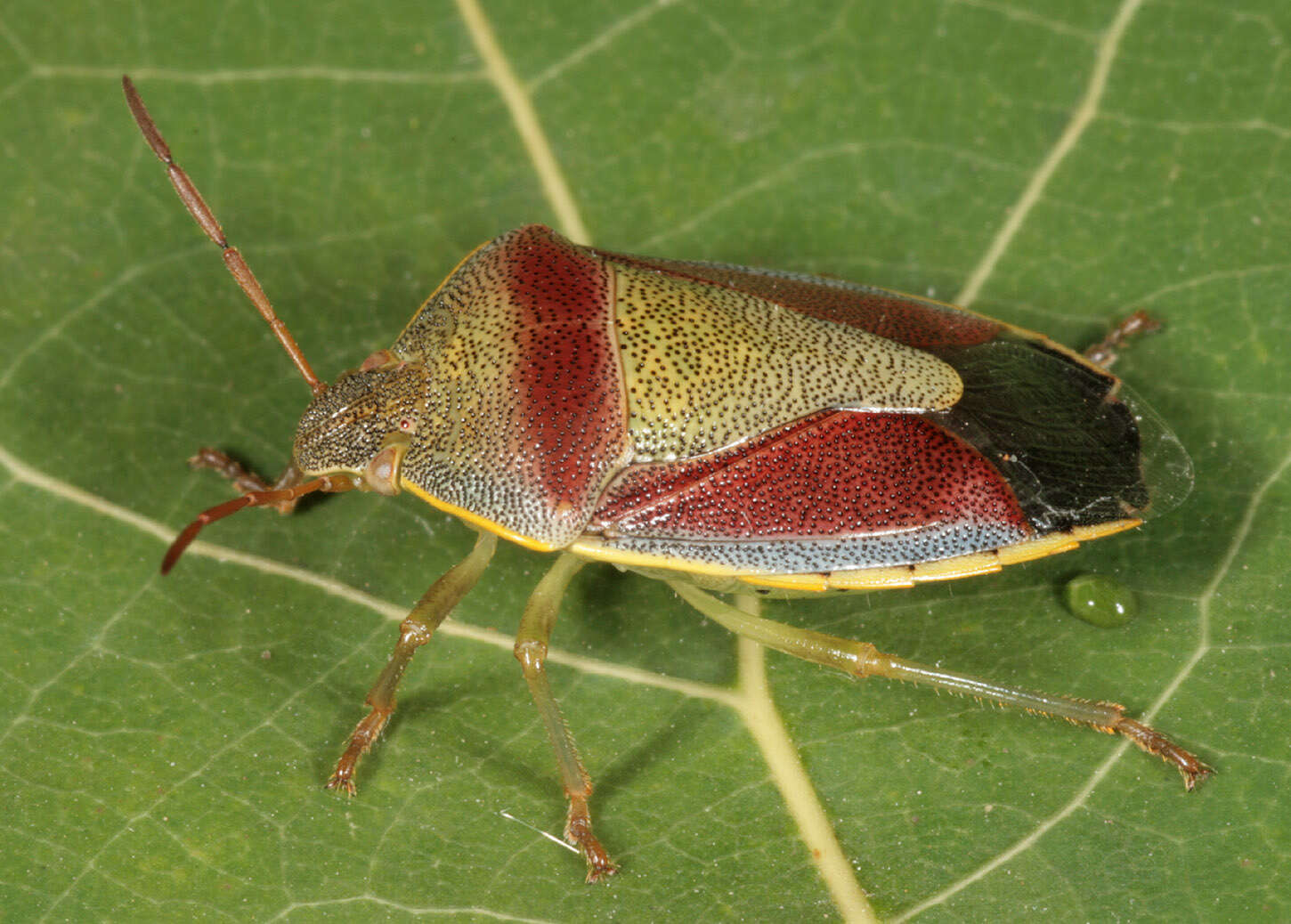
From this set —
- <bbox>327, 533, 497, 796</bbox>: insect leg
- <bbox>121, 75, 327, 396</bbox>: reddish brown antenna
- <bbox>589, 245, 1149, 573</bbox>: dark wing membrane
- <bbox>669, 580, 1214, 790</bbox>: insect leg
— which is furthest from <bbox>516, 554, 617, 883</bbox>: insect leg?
<bbox>121, 75, 327, 396</bbox>: reddish brown antenna

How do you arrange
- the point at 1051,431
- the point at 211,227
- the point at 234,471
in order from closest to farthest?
the point at 1051,431, the point at 211,227, the point at 234,471

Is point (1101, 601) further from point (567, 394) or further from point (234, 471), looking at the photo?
point (234, 471)

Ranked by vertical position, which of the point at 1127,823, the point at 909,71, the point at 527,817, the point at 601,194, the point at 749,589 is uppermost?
the point at 909,71

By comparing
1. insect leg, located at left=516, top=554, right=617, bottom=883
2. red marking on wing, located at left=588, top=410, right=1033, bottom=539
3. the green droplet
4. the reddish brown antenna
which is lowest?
insect leg, located at left=516, top=554, right=617, bottom=883

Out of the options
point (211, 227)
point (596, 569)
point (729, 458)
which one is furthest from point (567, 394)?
point (211, 227)

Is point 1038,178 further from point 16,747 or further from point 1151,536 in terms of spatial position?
point 16,747

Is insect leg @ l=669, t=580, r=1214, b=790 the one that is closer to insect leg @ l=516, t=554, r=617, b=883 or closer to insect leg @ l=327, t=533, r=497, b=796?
insect leg @ l=516, t=554, r=617, b=883

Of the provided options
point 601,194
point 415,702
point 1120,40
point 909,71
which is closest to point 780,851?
point 415,702
